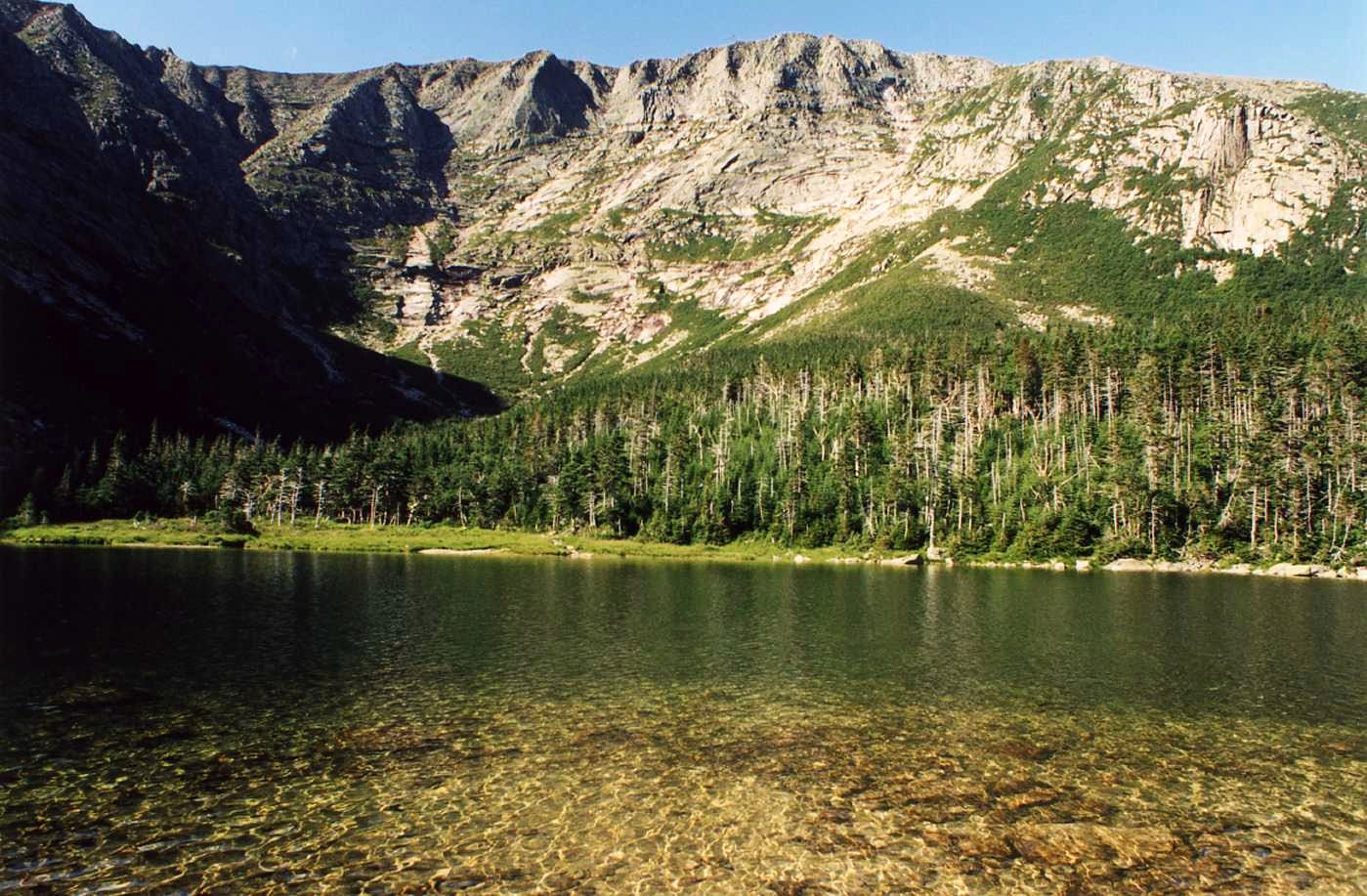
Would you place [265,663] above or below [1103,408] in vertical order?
below

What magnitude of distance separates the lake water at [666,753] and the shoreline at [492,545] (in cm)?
5905

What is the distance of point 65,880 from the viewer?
14266 mm

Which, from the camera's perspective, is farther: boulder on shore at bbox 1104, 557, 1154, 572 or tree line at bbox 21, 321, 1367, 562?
tree line at bbox 21, 321, 1367, 562

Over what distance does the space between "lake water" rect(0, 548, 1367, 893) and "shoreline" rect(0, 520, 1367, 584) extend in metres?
59.1

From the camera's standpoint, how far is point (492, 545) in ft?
411

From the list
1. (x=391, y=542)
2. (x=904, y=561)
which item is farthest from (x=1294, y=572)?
(x=391, y=542)

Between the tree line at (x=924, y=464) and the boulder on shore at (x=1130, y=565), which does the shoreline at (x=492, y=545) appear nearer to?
the boulder on shore at (x=1130, y=565)

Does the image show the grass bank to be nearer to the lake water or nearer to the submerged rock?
the lake water

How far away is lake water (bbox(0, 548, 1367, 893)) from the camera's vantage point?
626 inches

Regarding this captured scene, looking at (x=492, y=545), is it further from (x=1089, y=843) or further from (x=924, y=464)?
(x=1089, y=843)

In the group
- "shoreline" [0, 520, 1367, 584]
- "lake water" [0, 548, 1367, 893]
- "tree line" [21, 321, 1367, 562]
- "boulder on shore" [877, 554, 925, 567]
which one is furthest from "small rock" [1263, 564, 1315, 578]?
"lake water" [0, 548, 1367, 893]

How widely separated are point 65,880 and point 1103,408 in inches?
6527

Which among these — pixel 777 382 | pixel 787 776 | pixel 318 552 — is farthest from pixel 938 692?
pixel 777 382

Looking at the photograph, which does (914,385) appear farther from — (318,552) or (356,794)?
(356,794)
